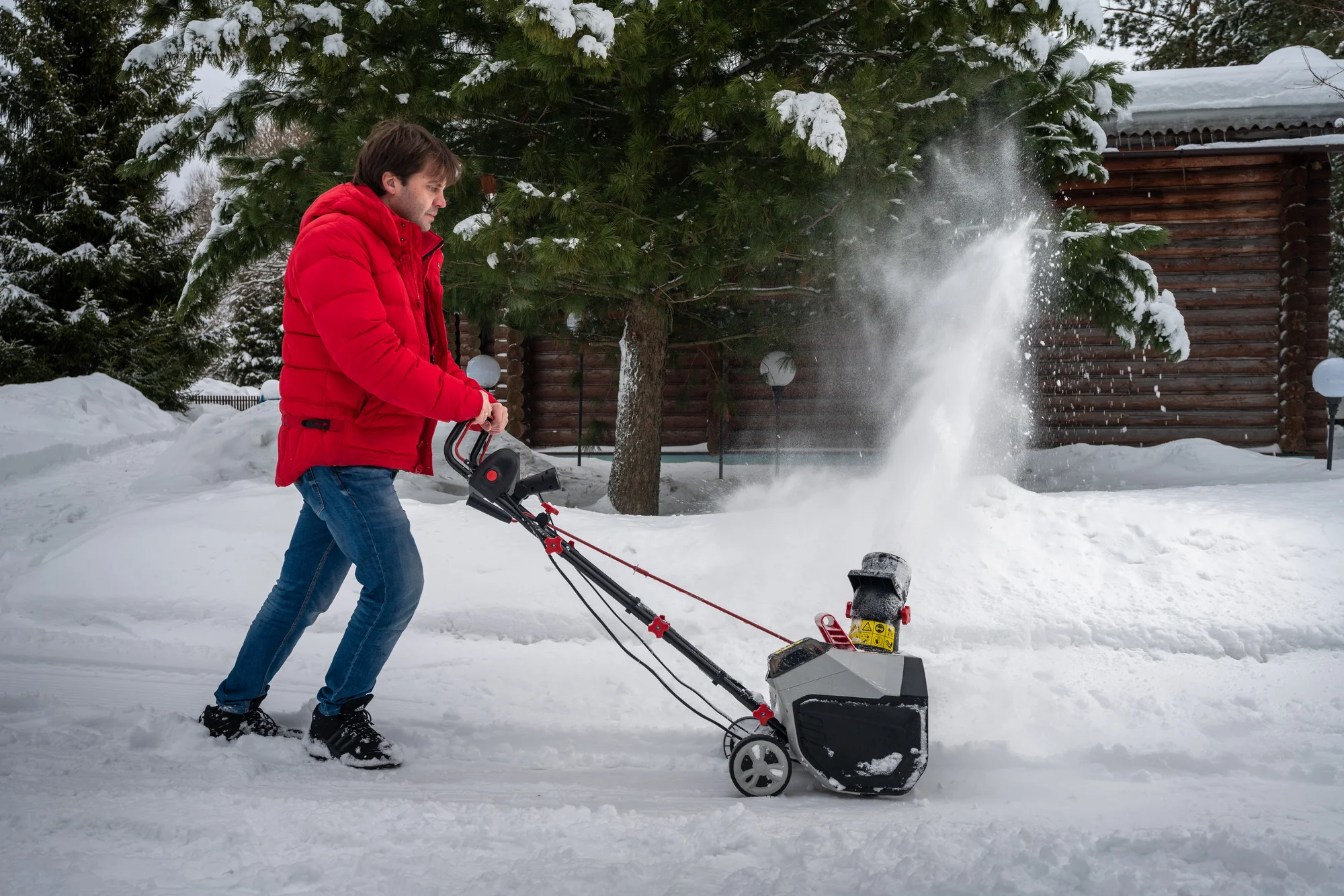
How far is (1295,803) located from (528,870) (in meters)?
2.08

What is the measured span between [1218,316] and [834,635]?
32.9 feet

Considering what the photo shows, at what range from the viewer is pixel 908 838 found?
196 cm

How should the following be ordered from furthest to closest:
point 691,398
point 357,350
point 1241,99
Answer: point 691,398 → point 1241,99 → point 357,350

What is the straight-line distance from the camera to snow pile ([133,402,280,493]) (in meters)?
7.22

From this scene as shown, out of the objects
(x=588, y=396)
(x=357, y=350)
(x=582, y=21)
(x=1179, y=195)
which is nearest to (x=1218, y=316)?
(x=1179, y=195)

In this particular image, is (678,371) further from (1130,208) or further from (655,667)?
(655,667)

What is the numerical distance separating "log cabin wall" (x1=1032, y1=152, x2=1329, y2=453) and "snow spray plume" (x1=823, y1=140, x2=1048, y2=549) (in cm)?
465

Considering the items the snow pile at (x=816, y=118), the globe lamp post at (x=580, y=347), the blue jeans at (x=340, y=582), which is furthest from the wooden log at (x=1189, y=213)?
the blue jeans at (x=340, y=582)

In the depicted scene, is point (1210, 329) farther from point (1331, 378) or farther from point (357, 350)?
point (357, 350)

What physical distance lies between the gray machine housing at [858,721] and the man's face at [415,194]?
176cm

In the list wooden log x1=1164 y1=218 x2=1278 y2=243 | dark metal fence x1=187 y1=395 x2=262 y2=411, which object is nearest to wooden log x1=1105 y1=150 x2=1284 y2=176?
wooden log x1=1164 y1=218 x2=1278 y2=243

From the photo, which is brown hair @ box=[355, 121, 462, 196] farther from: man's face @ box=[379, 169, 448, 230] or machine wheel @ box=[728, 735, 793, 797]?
machine wheel @ box=[728, 735, 793, 797]

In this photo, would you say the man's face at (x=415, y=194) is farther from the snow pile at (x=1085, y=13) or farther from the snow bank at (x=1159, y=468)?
the snow bank at (x=1159, y=468)

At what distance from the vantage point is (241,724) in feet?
8.59
